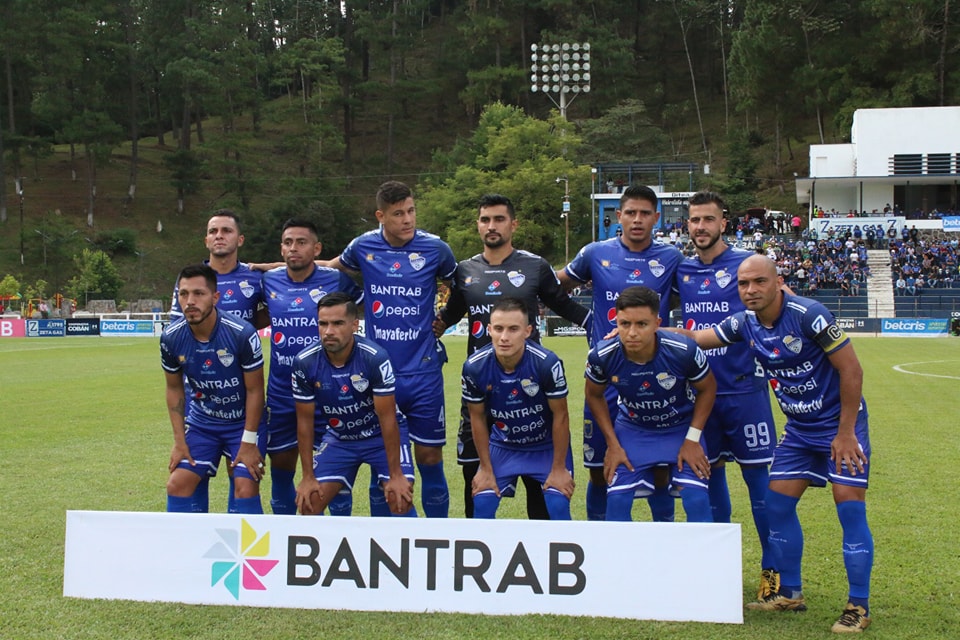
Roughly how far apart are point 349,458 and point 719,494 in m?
2.70

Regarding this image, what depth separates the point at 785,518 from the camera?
5.78 m

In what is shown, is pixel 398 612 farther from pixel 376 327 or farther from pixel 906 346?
pixel 906 346

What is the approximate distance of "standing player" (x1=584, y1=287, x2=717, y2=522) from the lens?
5.91 meters

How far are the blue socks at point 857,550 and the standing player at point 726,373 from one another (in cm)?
85

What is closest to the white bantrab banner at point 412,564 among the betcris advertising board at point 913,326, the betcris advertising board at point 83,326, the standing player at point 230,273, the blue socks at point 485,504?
the blue socks at point 485,504

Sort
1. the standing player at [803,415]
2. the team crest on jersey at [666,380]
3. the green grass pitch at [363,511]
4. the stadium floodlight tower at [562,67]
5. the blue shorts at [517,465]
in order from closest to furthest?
the green grass pitch at [363,511]
the standing player at [803,415]
the team crest on jersey at [666,380]
the blue shorts at [517,465]
the stadium floodlight tower at [562,67]

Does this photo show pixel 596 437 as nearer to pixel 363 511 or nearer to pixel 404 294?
pixel 404 294

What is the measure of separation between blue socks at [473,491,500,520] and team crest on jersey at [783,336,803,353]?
209cm

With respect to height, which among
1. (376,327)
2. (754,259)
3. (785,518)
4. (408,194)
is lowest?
(785,518)


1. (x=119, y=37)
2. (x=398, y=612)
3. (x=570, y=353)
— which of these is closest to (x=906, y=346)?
(x=570, y=353)

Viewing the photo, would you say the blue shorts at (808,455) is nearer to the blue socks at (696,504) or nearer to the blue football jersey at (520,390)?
the blue socks at (696,504)

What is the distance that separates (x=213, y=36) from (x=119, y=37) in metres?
7.72

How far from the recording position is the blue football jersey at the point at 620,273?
22.3 feet

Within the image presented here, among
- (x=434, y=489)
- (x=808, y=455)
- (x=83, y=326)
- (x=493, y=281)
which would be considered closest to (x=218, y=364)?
(x=434, y=489)
